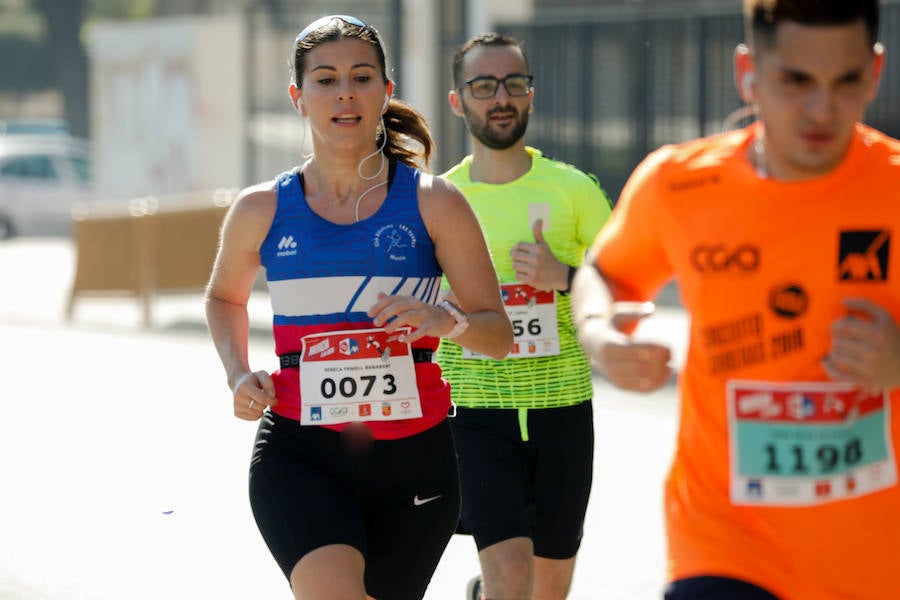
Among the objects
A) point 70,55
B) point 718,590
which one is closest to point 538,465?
point 718,590

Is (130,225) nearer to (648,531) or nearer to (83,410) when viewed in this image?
(83,410)

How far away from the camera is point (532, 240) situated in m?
6.02

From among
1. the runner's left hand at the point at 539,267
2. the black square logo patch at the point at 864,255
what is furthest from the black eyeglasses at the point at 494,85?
the black square logo patch at the point at 864,255

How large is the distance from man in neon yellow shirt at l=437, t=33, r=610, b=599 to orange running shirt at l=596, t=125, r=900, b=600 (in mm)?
2019

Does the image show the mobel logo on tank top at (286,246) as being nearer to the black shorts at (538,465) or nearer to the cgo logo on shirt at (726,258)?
the black shorts at (538,465)

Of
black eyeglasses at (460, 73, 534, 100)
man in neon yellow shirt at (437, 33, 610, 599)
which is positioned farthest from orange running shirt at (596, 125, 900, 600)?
black eyeglasses at (460, 73, 534, 100)

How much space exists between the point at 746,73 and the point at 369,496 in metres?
1.67

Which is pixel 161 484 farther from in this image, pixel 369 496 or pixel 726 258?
pixel 726 258

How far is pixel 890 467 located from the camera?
3.42 m

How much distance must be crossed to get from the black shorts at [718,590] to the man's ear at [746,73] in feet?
2.99

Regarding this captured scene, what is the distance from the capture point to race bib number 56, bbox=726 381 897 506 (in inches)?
134

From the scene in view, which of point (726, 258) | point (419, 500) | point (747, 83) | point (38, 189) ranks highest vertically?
point (747, 83)

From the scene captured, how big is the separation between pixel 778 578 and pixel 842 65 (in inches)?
38.0

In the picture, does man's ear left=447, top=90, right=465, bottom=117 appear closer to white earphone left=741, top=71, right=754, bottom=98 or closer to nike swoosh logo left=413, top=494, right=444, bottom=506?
nike swoosh logo left=413, top=494, right=444, bottom=506
